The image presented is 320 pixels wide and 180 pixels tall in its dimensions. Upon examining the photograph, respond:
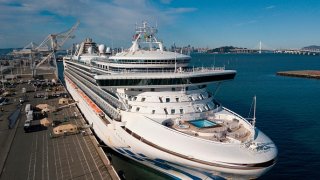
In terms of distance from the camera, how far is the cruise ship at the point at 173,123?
20688mm

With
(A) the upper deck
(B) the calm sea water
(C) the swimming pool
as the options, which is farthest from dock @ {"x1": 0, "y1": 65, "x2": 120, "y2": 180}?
(C) the swimming pool

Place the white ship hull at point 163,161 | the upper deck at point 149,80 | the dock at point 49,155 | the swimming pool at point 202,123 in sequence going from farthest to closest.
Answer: the upper deck at point 149,80
the swimming pool at point 202,123
the dock at point 49,155
the white ship hull at point 163,161

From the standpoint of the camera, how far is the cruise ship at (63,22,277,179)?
20.7 metres

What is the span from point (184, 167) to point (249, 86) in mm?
77904

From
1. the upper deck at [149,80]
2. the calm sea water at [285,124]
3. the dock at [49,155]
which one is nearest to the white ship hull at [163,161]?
the calm sea water at [285,124]

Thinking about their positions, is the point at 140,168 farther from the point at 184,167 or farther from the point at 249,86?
the point at 249,86

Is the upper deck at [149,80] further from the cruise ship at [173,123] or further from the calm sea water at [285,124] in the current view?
the calm sea water at [285,124]

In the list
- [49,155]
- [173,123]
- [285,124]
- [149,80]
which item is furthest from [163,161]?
[285,124]

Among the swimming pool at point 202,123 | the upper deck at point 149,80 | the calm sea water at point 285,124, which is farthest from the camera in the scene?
the calm sea water at point 285,124

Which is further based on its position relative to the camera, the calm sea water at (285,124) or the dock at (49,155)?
the calm sea water at (285,124)

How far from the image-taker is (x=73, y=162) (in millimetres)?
27172

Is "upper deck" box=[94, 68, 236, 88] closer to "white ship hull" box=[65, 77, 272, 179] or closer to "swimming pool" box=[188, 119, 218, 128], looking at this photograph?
"swimming pool" box=[188, 119, 218, 128]

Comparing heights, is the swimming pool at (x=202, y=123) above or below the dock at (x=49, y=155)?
above

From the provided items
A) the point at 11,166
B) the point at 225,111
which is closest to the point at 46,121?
the point at 11,166
